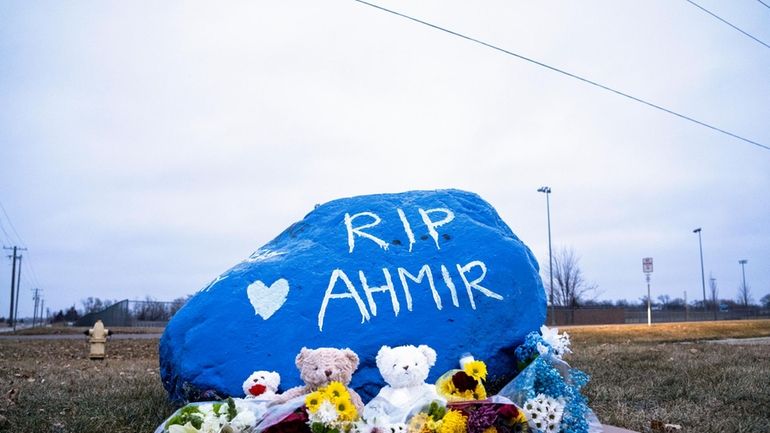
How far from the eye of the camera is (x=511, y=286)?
5293mm

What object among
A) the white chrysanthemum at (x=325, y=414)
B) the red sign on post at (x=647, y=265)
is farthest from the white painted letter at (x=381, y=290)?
the red sign on post at (x=647, y=265)

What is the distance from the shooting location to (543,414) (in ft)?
12.3

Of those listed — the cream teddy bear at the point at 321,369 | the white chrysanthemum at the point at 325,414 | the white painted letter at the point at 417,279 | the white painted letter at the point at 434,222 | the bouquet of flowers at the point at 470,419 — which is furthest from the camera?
the white painted letter at the point at 434,222

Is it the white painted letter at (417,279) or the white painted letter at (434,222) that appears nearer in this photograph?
the white painted letter at (417,279)

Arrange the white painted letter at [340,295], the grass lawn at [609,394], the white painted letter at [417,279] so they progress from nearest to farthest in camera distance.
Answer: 1. the grass lawn at [609,394]
2. the white painted letter at [340,295]
3. the white painted letter at [417,279]

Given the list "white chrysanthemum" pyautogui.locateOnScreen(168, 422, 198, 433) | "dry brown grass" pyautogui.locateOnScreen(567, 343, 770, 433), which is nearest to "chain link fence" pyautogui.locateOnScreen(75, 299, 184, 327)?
"dry brown grass" pyautogui.locateOnScreen(567, 343, 770, 433)

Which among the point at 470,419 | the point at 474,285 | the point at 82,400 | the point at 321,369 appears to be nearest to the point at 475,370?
the point at 470,419

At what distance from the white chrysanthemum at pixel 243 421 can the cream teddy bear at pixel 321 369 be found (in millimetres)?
416

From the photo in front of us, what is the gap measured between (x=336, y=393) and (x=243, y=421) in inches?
21.7

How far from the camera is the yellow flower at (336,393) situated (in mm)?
3299

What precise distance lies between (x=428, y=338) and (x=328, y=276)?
38.0 inches

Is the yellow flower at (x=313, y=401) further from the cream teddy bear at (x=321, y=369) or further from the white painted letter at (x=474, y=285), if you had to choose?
the white painted letter at (x=474, y=285)

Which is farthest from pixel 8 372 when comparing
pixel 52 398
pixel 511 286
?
pixel 511 286

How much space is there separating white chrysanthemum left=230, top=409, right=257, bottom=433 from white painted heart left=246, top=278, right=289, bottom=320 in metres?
1.43
